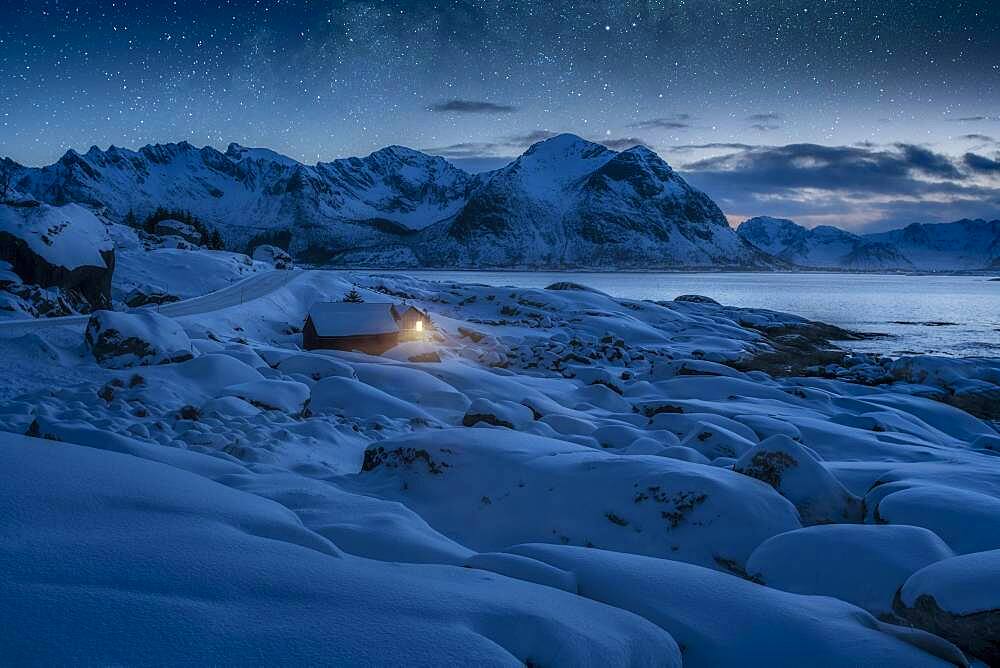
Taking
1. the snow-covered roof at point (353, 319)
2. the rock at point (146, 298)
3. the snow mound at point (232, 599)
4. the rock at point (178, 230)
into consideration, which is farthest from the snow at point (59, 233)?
the rock at point (178, 230)

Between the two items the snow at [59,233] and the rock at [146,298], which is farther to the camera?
the rock at [146,298]

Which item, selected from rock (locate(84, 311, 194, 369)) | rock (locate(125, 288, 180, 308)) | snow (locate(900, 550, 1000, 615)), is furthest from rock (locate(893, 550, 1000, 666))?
rock (locate(125, 288, 180, 308))

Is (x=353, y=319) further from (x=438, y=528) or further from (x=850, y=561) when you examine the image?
(x=850, y=561)

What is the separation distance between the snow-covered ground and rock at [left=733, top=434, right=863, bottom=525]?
30 millimetres

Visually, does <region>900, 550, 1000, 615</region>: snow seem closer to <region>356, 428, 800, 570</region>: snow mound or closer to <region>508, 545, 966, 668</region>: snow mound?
<region>508, 545, 966, 668</region>: snow mound

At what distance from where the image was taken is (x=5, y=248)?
22.9 meters

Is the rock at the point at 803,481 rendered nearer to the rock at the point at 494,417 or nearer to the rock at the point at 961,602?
the rock at the point at 961,602

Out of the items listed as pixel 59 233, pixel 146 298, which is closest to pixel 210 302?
pixel 146 298

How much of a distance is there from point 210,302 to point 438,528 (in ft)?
99.9

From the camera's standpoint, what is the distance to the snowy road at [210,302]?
1762 cm

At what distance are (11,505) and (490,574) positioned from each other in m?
3.45

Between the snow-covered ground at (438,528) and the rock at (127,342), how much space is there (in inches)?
3.2

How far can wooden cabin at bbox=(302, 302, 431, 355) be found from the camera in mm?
27406

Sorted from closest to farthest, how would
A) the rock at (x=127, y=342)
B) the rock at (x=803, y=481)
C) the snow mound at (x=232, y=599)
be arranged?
the snow mound at (x=232, y=599) < the rock at (x=803, y=481) < the rock at (x=127, y=342)
